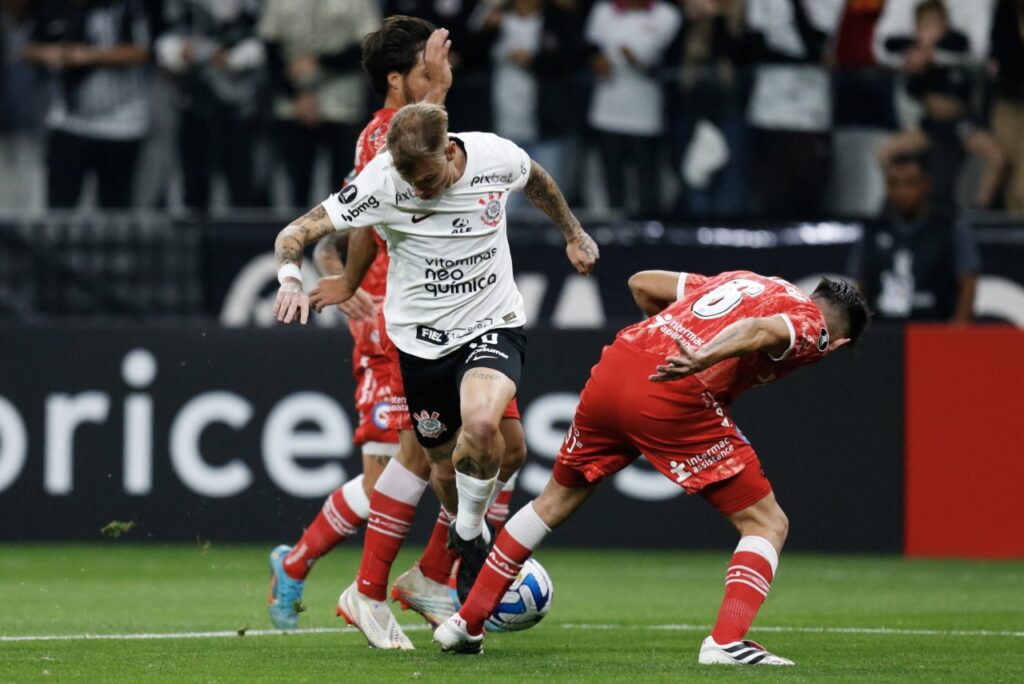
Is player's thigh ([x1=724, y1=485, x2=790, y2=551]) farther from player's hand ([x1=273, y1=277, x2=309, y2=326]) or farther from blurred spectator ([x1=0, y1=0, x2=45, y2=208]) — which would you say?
blurred spectator ([x1=0, y1=0, x2=45, y2=208])

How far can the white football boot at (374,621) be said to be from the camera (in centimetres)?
776

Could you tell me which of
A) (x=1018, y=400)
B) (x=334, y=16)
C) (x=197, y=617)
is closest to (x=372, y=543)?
(x=197, y=617)

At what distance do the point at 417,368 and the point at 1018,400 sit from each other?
618cm

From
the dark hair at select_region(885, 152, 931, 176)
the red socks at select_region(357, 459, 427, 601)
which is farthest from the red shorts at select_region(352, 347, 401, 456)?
the dark hair at select_region(885, 152, 931, 176)

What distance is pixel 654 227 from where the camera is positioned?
1409 cm

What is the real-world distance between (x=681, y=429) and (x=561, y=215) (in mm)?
1252

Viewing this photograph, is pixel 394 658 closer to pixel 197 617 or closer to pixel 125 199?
pixel 197 617

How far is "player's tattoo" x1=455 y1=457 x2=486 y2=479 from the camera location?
24.0ft

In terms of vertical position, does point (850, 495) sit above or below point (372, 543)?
below

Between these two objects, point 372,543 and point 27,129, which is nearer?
point 372,543

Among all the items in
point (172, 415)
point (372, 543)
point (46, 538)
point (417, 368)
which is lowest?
point (46, 538)

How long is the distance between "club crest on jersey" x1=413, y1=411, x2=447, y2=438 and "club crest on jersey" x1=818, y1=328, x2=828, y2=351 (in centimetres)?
162

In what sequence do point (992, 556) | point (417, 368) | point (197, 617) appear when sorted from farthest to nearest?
1. point (992, 556)
2. point (197, 617)
3. point (417, 368)

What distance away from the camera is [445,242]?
746 centimetres
